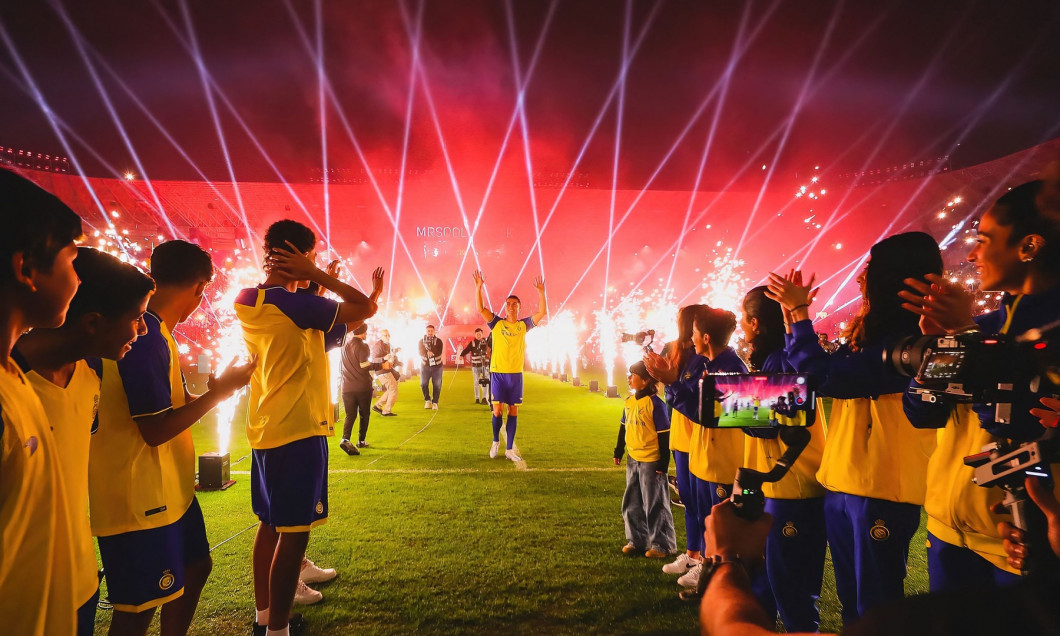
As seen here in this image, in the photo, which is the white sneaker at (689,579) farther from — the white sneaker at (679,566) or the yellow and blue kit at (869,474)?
the yellow and blue kit at (869,474)

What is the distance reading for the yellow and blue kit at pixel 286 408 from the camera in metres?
3.33

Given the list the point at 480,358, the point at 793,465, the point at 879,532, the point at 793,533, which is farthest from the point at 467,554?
the point at 480,358

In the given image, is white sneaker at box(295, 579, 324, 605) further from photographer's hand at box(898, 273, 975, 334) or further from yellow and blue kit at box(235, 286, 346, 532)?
photographer's hand at box(898, 273, 975, 334)

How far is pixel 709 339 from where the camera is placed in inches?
157

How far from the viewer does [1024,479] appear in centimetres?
161

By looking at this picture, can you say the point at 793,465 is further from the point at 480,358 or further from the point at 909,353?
the point at 480,358

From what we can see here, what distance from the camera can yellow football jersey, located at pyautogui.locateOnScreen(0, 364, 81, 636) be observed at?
4.52 feet

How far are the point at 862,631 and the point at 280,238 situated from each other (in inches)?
151

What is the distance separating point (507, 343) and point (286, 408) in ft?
→ 20.5

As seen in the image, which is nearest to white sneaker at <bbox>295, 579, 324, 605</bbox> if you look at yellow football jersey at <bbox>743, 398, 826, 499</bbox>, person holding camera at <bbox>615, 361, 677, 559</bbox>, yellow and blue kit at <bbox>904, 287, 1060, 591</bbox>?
person holding camera at <bbox>615, 361, 677, 559</bbox>

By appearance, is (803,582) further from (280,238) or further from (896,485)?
(280,238)

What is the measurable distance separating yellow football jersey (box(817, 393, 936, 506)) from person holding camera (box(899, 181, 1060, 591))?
303 mm

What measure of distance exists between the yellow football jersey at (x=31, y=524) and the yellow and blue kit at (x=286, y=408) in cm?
168

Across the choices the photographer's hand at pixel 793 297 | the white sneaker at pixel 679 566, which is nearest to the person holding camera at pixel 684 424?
the white sneaker at pixel 679 566
